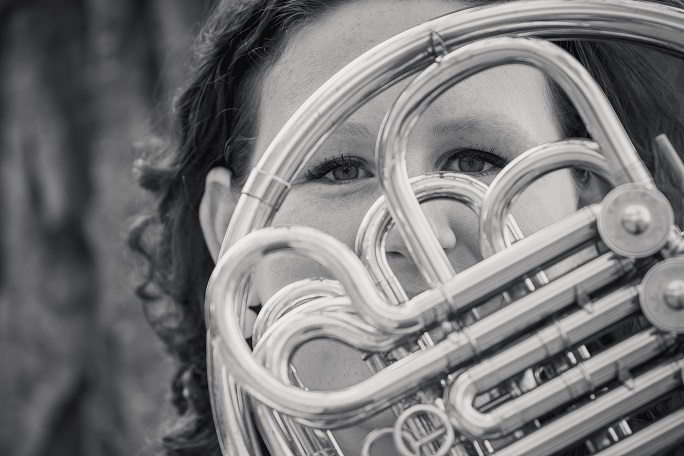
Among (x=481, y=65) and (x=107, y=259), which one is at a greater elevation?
(x=107, y=259)

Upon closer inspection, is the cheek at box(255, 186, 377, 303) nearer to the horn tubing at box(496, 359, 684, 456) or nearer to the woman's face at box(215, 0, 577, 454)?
the woman's face at box(215, 0, 577, 454)

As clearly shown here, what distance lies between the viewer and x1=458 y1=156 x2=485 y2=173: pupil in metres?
0.81

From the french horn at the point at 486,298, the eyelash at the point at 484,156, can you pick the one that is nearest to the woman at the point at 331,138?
the eyelash at the point at 484,156

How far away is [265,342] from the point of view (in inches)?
24.5

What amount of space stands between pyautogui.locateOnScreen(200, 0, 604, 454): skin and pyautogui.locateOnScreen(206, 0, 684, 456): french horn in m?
0.12

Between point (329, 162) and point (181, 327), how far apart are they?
0.48 m

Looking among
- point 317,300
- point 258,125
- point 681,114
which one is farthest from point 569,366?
point 681,114

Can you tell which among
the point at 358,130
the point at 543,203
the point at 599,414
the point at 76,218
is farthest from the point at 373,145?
the point at 76,218

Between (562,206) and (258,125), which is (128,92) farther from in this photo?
(562,206)

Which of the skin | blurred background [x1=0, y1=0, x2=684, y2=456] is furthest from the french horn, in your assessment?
blurred background [x1=0, y1=0, x2=684, y2=456]

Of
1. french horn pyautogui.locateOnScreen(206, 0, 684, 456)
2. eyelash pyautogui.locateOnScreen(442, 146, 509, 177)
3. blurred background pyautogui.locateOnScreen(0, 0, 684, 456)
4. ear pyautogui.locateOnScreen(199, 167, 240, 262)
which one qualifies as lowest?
french horn pyautogui.locateOnScreen(206, 0, 684, 456)

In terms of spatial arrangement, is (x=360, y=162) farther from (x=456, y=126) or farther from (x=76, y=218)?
(x=76, y=218)

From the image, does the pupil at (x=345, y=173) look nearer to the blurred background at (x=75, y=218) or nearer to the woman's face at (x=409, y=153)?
the woman's face at (x=409, y=153)

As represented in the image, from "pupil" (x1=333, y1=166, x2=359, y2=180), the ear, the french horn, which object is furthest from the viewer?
the ear
